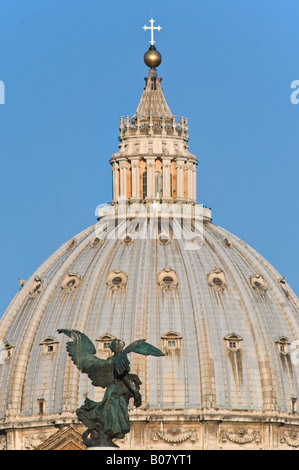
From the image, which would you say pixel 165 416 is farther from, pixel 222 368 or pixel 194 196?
pixel 194 196

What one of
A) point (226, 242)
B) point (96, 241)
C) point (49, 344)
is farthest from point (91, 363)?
point (226, 242)

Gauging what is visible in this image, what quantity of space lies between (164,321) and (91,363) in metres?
65.5

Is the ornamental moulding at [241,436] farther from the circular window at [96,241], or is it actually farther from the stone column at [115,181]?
the stone column at [115,181]

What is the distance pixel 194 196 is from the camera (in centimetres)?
17188

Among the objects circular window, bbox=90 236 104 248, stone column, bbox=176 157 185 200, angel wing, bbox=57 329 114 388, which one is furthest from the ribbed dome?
angel wing, bbox=57 329 114 388

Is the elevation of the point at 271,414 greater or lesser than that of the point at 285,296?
lesser

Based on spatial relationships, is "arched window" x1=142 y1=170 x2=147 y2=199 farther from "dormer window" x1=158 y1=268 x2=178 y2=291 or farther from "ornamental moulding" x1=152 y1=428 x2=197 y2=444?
"ornamental moulding" x1=152 y1=428 x2=197 y2=444

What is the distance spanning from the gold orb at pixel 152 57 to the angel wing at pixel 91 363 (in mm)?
78269

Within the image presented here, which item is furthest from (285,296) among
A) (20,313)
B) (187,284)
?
(20,313)

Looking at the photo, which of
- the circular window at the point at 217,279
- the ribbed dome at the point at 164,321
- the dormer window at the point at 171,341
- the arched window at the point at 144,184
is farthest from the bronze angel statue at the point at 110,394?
the arched window at the point at 144,184

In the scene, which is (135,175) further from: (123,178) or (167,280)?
(167,280)
